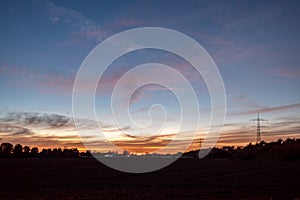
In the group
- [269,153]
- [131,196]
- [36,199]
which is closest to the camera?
[36,199]

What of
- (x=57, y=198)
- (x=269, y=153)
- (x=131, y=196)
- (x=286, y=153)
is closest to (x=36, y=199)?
(x=57, y=198)

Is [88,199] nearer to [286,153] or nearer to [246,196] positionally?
[246,196]

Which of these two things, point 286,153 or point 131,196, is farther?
point 286,153

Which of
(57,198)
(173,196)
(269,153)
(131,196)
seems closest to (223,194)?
(173,196)

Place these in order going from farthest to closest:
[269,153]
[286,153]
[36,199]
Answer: [269,153]
[286,153]
[36,199]

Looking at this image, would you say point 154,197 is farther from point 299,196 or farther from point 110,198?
point 299,196

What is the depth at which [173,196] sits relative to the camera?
2394cm

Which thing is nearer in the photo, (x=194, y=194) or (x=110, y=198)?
(x=110, y=198)

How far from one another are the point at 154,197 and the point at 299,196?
9.54 m

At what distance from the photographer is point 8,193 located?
2530 centimetres

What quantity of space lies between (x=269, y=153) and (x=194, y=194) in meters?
116

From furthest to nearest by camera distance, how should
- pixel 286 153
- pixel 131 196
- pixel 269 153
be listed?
pixel 269 153 < pixel 286 153 < pixel 131 196

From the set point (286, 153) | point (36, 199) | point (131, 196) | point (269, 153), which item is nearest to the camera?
point (36, 199)

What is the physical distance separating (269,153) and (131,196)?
11907 centimetres
